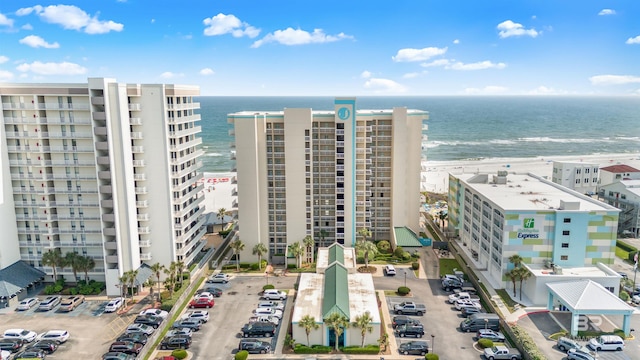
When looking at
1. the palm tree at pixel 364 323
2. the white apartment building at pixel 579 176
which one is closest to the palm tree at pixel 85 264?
the palm tree at pixel 364 323

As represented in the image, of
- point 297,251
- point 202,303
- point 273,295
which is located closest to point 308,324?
point 273,295

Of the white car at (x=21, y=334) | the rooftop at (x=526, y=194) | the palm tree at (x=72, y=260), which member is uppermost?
the rooftop at (x=526, y=194)

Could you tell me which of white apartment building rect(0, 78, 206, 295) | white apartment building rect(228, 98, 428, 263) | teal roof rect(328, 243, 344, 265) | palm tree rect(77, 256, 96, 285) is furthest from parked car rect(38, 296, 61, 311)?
teal roof rect(328, 243, 344, 265)

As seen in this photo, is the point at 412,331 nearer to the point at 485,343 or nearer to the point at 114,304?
the point at 485,343

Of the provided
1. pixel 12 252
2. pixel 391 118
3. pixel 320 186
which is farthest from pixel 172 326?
pixel 391 118

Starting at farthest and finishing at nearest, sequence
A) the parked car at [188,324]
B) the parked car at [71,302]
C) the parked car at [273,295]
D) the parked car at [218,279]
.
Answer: the parked car at [218,279]
the parked car at [273,295]
the parked car at [71,302]
the parked car at [188,324]

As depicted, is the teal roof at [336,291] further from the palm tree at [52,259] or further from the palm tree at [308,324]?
the palm tree at [52,259]

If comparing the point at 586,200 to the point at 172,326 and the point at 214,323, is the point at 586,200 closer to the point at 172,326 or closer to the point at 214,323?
the point at 214,323
